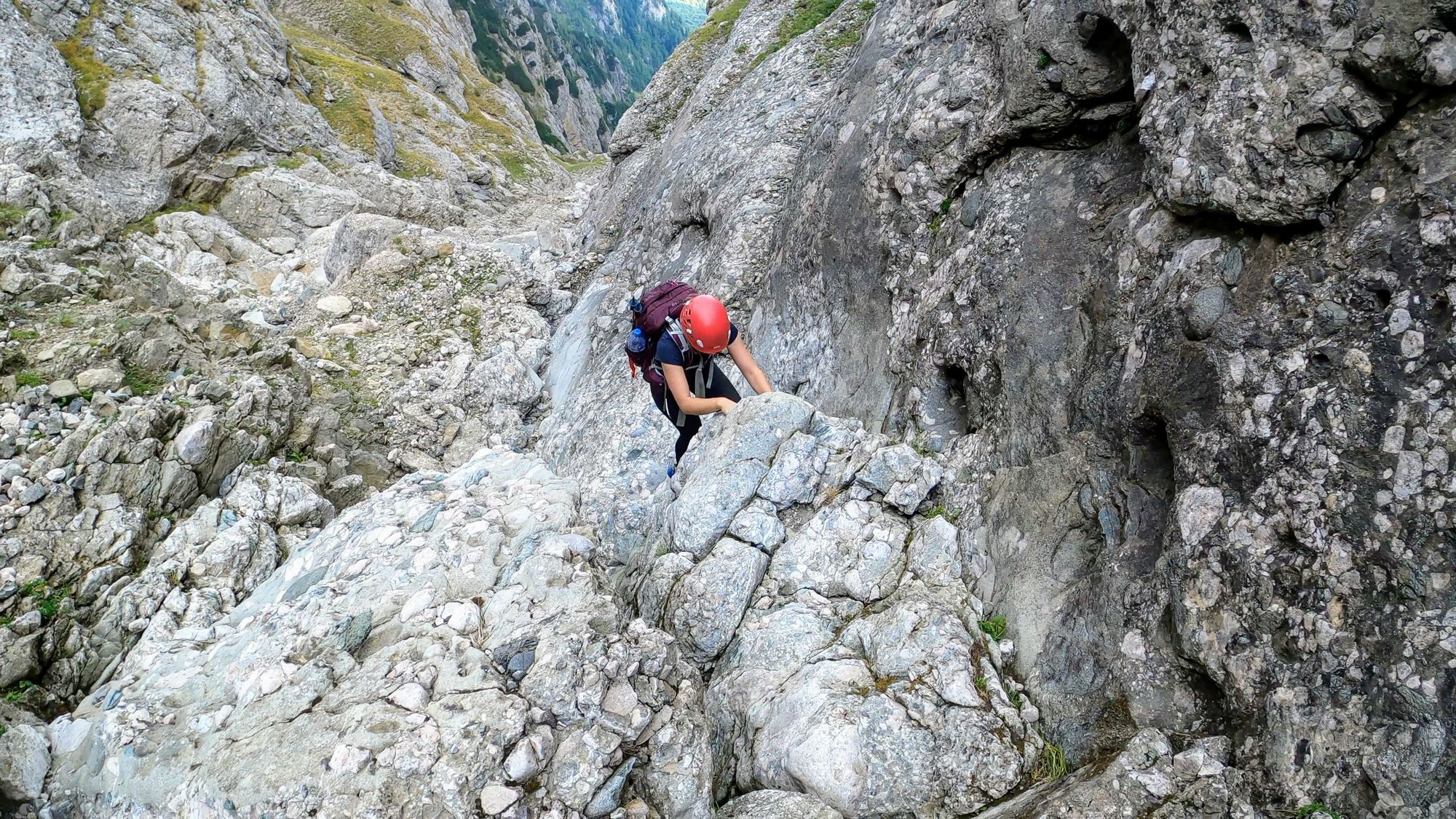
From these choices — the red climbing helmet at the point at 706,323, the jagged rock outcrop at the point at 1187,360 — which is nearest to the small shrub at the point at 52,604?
the jagged rock outcrop at the point at 1187,360

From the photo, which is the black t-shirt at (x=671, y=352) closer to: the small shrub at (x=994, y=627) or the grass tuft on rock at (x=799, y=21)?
the small shrub at (x=994, y=627)

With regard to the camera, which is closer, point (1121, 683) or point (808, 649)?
point (1121, 683)

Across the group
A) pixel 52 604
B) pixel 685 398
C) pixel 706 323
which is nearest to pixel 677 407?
pixel 685 398

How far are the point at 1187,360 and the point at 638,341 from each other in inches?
225

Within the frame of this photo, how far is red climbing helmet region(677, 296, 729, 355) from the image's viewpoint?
25.9 feet

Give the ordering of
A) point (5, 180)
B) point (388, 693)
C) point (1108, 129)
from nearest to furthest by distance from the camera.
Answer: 1. point (388, 693)
2. point (1108, 129)
3. point (5, 180)

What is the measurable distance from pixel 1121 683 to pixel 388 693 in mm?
6204

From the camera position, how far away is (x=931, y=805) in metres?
5.59

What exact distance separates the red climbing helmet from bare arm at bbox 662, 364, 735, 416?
0.55 meters

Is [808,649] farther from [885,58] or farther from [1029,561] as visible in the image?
[885,58]

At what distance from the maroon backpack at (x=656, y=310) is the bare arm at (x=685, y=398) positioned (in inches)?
12.1

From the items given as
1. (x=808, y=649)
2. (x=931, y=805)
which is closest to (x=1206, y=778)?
(x=931, y=805)

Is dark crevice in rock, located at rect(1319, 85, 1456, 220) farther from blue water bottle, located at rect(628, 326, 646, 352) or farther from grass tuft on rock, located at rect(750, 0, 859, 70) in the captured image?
grass tuft on rock, located at rect(750, 0, 859, 70)

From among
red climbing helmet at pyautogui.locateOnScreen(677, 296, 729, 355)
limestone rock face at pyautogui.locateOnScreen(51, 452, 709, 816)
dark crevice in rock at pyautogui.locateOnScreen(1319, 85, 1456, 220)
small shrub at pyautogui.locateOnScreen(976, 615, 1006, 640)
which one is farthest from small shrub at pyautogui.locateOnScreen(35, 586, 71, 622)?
dark crevice in rock at pyautogui.locateOnScreen(1319, 85, 1456, 220)
